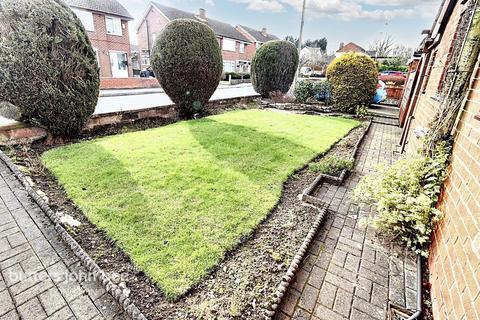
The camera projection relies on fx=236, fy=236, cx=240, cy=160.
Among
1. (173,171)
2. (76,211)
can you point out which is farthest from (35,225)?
(173,171)

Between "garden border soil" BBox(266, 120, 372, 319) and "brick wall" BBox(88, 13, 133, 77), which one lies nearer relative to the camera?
"garden border soil" BBox(266, 120, 372, 319)

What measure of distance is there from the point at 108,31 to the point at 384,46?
41.8 m

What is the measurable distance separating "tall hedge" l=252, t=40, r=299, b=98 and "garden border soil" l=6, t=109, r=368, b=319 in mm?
12576

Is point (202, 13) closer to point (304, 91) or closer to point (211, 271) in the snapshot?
point (304, 91)

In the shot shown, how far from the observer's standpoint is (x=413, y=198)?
269 cm

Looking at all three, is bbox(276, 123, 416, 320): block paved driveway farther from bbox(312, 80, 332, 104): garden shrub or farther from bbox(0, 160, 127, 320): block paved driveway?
bbox(312, 80, 332, 104): garden shrub

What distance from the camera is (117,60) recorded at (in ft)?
74.0

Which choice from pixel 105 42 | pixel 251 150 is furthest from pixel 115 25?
pixel 251 150

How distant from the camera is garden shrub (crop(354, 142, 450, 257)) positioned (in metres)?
2.60

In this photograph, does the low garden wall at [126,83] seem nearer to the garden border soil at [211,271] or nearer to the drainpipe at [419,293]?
the garden border soil at [211,271]

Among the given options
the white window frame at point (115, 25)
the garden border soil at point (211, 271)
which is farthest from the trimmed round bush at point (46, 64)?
the white window frame at point (115, 25)

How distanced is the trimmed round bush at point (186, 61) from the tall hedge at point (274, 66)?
6.55 m

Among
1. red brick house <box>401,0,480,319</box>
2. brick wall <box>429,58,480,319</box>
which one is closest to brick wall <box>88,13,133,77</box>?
red brick house <box>401,0,480,319</box>

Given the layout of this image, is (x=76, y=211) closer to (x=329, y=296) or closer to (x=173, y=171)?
(x=173, y=171)
